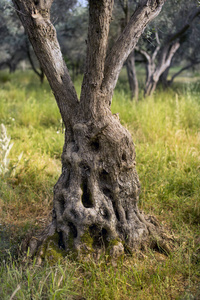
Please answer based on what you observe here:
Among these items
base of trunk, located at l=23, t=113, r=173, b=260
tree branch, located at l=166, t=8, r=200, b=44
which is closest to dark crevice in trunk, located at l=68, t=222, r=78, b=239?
base of trunk, located at l=23, t=113, r=173, b=260

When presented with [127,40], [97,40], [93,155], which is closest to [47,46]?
[97,40]

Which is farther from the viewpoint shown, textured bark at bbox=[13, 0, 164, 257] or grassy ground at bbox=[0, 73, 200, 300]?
textured bark at bbox=[13, 0, 164, 257]

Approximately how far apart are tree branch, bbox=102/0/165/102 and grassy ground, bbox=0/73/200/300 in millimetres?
1657

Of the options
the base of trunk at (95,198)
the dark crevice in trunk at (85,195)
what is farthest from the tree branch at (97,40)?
the dark crevice in trunk at (85,195)

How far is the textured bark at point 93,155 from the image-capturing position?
2.56 metres

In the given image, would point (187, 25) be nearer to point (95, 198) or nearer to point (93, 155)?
point (93, 155)

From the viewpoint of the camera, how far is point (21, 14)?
249 centimetres

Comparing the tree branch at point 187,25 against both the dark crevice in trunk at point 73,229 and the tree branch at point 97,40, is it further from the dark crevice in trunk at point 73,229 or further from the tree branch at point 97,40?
the dark crevice in trunk at point 73,229

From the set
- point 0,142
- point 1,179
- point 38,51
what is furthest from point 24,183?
point 38,51

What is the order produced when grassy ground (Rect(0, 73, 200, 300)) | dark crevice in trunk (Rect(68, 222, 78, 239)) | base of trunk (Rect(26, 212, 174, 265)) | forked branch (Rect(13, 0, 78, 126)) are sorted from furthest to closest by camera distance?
dark crevice in trunk (Rect(68, 222, 78, 239)), base of trunk (Rect(26, 212, 174, 265)), forked branch (Rect(13, 0, 78, 126)), grassy ground (Rect(0, 73, 200, 300))

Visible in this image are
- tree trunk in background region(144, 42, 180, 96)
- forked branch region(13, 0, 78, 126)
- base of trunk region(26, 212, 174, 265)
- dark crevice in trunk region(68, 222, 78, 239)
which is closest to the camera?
forked branch region(13, 0, 78, 126)

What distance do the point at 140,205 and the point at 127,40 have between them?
2.06 metres

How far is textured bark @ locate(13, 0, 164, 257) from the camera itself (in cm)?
256

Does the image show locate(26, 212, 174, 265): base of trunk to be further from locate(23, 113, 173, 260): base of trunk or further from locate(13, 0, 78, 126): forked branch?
locate(13, 0, 78, 126): forked branch
